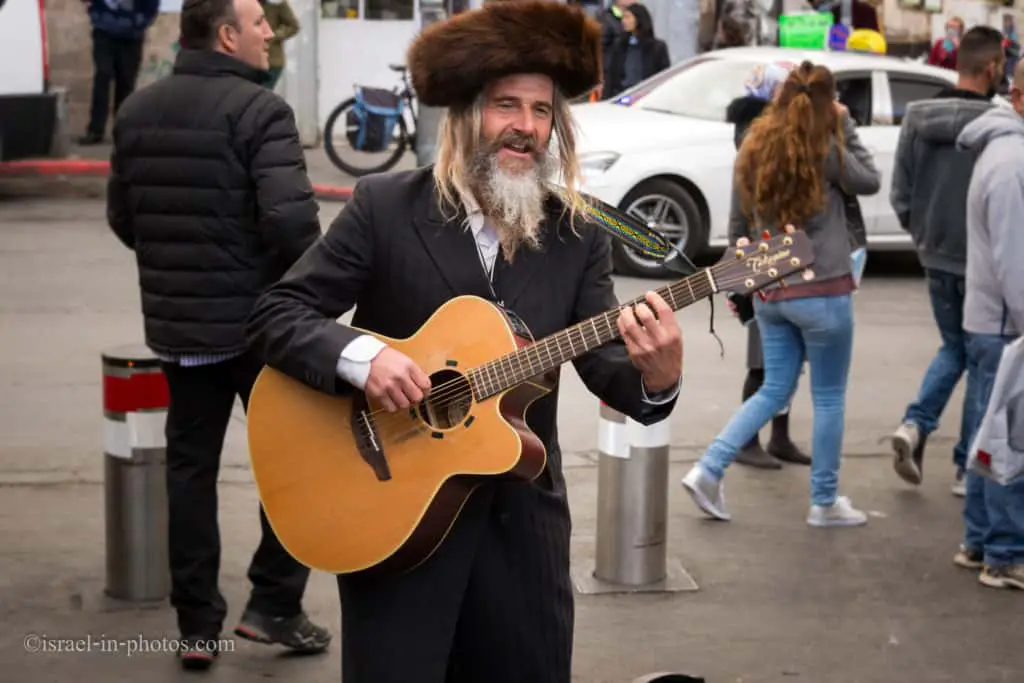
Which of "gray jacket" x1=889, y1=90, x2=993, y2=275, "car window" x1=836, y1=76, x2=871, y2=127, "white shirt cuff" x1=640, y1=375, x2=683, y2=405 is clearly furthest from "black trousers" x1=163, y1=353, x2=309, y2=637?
"car window" x1=836, y1=76, x2=871, y2=127

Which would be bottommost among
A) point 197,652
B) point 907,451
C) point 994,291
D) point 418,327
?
point 197,652

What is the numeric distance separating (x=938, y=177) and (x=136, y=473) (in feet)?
12.3

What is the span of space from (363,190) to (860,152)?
391cm

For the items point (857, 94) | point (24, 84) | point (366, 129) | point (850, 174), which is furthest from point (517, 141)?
point (366, 129)

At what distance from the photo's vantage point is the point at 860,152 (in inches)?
288

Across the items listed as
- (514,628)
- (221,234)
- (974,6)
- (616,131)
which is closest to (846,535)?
(221,234)

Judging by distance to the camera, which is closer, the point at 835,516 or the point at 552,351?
the point at 552,351

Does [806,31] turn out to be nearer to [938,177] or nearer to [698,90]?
[698,90]

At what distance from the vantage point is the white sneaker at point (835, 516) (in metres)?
7.38

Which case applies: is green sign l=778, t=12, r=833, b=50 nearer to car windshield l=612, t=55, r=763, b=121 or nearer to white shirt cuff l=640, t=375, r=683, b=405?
car windshield l=612, t=55, r=763, b=121

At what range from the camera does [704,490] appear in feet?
24.0

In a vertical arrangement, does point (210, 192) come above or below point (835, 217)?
above

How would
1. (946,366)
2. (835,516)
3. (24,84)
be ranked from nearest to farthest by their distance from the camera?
(835,516) → (946,366) → (24,84)

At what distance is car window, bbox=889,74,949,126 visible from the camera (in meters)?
13.8
